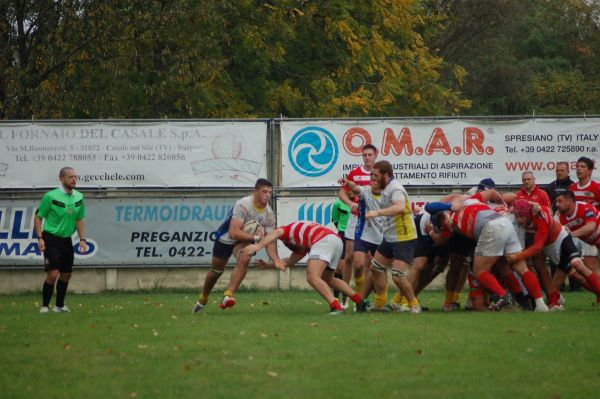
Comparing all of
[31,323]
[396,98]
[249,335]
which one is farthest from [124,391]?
[396,98]

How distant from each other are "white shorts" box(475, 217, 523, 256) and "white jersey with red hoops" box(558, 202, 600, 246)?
6.53ft

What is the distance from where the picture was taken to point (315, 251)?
15.7 meters

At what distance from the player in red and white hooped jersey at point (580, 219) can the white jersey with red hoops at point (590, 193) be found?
2405 mm

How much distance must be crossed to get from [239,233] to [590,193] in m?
7.21

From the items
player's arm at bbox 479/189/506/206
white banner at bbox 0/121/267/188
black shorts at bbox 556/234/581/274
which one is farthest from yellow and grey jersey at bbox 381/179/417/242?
white banner at bbox 0/121/267/188

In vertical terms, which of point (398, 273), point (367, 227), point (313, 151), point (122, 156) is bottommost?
point (398, 273)

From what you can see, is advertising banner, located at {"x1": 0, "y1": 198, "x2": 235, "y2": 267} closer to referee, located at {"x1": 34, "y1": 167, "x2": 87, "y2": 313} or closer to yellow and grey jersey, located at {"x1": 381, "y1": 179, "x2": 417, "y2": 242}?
referee, located at {"x1": 34, "y1": 167, "x2": 87, "y2": 313}

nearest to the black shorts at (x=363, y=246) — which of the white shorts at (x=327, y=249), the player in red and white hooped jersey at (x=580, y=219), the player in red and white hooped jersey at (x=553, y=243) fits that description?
the white shorts at (x=327, y=249)

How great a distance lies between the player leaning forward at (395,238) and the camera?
1597 cm

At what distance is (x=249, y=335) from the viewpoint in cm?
1312

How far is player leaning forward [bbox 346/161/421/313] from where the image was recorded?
15969 millimetres

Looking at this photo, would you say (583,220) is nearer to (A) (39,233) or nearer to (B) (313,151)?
(B) (313,151)

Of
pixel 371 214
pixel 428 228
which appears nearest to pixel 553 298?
pixel 428 228

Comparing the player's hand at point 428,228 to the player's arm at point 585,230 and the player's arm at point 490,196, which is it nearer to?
the player's arm at point 490,196
